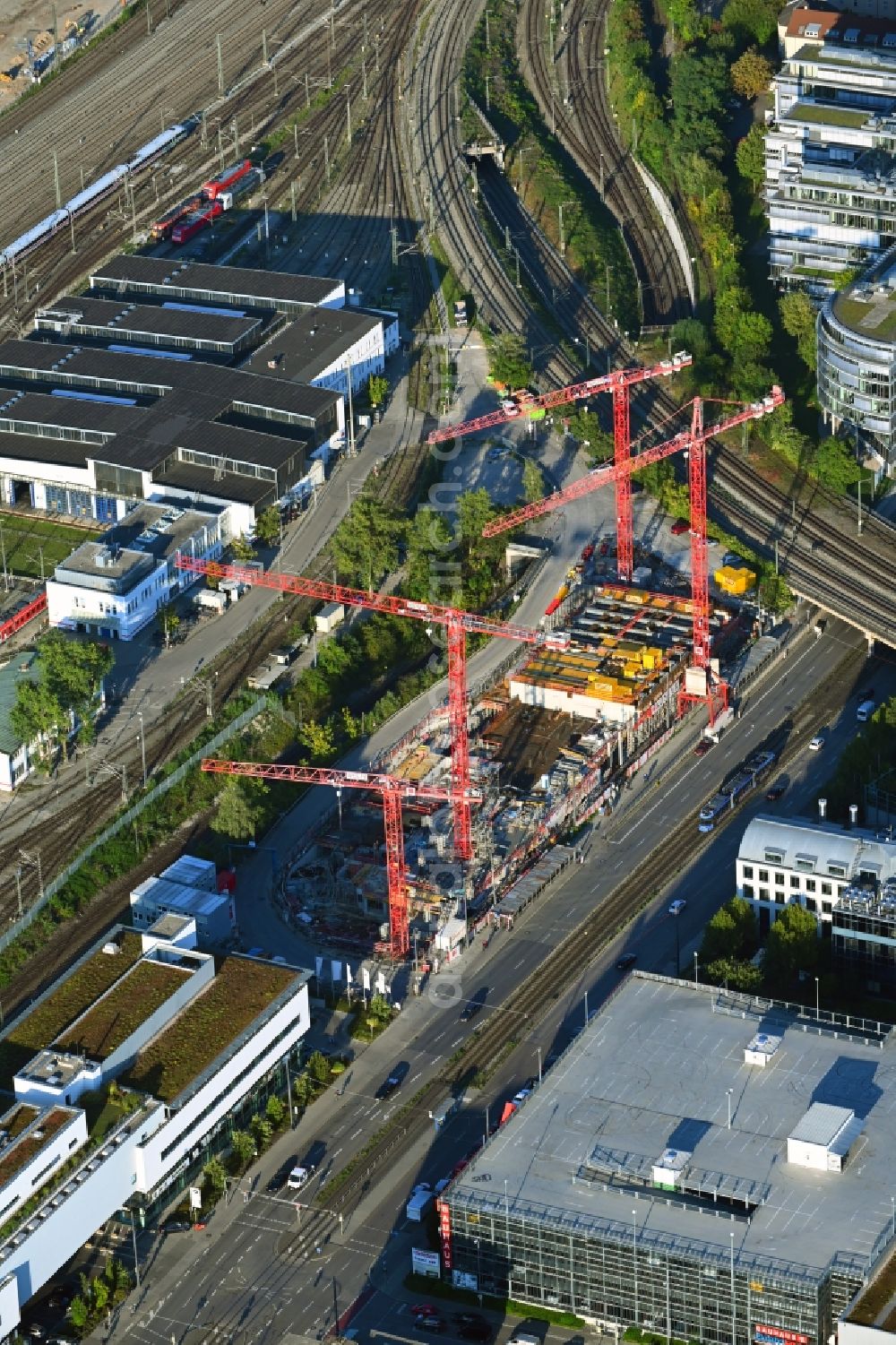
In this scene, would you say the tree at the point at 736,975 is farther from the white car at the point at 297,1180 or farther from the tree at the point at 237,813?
the tree at the point at 237,813

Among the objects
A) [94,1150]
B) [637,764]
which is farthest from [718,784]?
[94,1150]

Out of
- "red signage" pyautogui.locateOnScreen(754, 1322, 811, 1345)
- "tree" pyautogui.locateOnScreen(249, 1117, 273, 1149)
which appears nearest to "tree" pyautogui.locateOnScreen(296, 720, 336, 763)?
"tree" pyautogui.locateOnScreen(249, 1117, 273, 1149)

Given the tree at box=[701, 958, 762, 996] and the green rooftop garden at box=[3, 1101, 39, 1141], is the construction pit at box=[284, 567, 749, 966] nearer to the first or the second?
the tree at box=[701, 958, 762, 996]

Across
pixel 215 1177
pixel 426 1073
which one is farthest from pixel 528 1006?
pixel 215 1177

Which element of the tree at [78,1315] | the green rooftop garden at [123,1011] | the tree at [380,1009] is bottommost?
the tree at [78,1315]

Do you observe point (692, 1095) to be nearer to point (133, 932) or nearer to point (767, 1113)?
point (767, 1113)

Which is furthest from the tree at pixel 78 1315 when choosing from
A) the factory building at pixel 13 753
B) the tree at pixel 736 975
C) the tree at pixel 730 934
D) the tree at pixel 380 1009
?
the factory building at pixel 13 753

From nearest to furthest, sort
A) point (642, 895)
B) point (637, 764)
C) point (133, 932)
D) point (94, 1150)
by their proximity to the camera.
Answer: point (94, 1150), point (133, 932), point (642, 895), point (637, 764)
